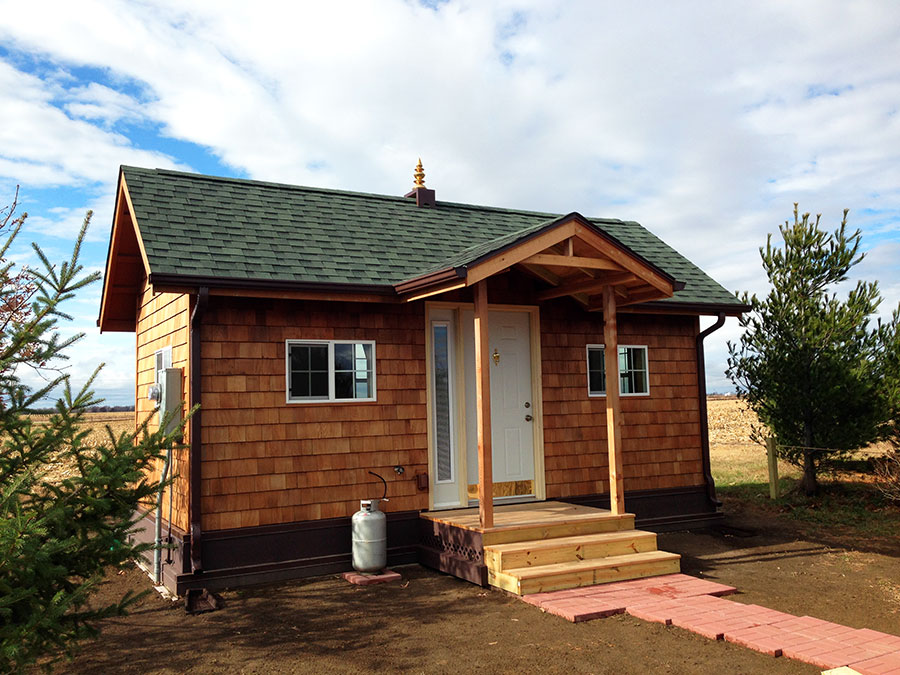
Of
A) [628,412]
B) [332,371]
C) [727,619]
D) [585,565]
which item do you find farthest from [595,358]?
[727,619]

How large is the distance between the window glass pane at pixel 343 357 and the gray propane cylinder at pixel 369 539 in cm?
147

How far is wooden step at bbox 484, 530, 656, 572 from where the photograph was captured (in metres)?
6.42

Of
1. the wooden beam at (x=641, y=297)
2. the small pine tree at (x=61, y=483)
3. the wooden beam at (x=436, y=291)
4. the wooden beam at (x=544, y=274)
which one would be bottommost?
the small pine tree at (x=61, y=483)

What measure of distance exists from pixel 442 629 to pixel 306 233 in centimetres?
479

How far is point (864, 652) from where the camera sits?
4.52m

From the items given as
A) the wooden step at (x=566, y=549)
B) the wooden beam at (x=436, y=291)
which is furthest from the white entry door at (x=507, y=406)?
the wooden step at (x=566, y=549)

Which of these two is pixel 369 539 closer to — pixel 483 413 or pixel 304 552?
pixel 304 552

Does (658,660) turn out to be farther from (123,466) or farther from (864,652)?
(123,466)

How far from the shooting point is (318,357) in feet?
24.5

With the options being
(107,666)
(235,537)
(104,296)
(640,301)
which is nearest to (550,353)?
(640,301)

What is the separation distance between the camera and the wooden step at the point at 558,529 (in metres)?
6.67

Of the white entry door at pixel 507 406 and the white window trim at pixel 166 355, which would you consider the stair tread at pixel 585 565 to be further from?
the white window trim at pixel 166 355

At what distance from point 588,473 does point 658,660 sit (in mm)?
4320

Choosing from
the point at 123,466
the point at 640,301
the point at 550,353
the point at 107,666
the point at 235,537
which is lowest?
the point at 107,666
